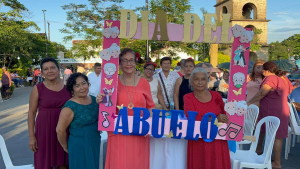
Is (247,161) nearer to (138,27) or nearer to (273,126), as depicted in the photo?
(273,126)

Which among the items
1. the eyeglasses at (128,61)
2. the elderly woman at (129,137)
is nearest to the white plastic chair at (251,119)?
the elderly woman at (129,137)

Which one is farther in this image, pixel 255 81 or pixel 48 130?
pixel 255 81

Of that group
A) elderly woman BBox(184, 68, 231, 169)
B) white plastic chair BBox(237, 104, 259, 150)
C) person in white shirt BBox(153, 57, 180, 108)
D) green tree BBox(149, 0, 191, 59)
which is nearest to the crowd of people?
elderly woman BBox(184, 68, 231, 169)

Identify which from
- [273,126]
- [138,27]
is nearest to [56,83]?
[138,27]

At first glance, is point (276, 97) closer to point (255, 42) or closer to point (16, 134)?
point (16, 134)

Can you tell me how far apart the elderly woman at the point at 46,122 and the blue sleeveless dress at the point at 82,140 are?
0.29 m

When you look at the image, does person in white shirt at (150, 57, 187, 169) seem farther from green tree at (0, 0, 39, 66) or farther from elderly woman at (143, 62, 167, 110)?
green tree at (0, 0, 39, 66)

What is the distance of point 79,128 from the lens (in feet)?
7.69

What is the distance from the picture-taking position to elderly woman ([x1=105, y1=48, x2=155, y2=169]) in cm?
238

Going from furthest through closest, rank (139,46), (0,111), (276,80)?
(139,46) < (0,111) < (276,80)

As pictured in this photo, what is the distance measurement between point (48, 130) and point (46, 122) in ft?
0.30

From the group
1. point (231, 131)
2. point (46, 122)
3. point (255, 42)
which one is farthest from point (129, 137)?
point (255, 42)

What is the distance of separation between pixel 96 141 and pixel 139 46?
41.1 ft

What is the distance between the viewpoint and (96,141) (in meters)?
2.45
